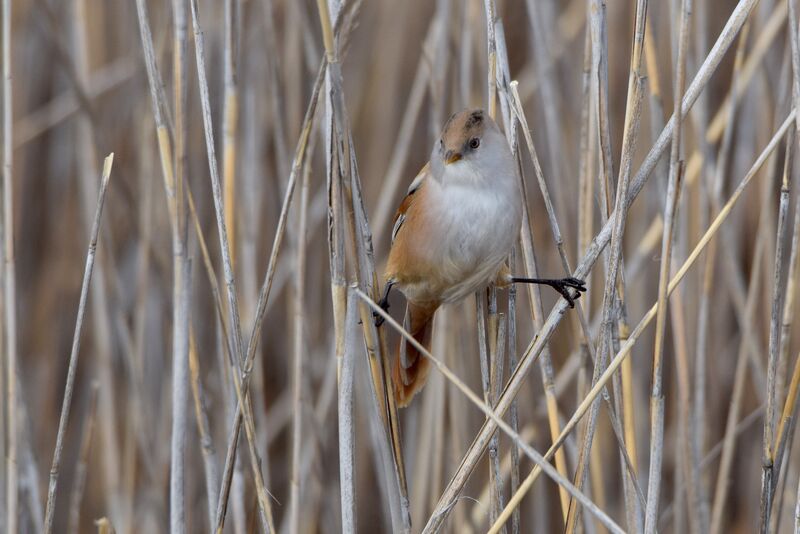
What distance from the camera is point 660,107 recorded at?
62.5 inches

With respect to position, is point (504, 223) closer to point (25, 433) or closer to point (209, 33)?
point (25, 433)

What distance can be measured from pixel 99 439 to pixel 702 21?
199 centimetres

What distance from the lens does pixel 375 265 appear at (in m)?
1.54

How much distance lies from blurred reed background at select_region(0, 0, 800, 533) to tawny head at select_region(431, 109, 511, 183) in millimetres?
46

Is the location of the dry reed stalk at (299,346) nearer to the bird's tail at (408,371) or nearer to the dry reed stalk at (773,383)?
the bird's tail at (408,371)

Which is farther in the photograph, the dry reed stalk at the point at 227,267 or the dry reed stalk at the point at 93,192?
the dry reed stalk at the point at 93,192

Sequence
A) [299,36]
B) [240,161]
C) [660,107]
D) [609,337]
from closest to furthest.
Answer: [609,337], [660,107], [299,36], [240,161]

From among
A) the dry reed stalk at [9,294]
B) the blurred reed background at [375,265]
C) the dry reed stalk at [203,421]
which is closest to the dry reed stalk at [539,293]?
the blurred reed background at [375,265]

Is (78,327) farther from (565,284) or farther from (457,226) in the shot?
(565,284)

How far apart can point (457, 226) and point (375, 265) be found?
0.16 m

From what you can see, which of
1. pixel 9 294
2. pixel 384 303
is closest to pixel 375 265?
pixel 384 303

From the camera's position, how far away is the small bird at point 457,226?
4.88 feet

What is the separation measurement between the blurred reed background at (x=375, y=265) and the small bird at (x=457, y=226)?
51 mm

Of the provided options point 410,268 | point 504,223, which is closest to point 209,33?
point 410,268
